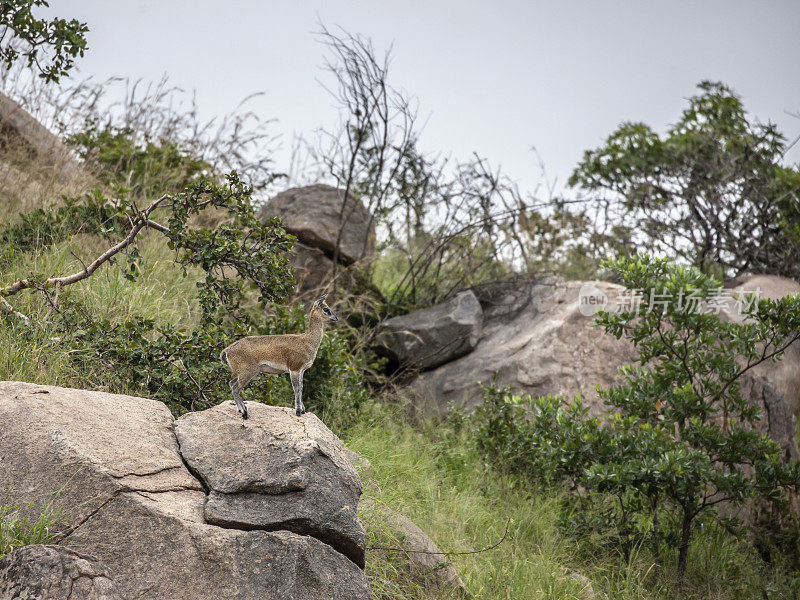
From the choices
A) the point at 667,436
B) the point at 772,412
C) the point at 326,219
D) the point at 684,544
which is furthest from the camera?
the point at 326,219

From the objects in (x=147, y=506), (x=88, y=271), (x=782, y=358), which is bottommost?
(x=147, y=506)

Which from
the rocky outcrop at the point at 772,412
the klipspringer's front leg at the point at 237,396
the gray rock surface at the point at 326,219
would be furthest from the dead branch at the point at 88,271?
the rocky outcrop at the point at 772,412

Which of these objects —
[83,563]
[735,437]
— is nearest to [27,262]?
[83,563]

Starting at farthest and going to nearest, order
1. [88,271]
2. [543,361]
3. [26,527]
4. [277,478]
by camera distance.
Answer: [543,361] → [88,271] → [277,478] → [26,527]

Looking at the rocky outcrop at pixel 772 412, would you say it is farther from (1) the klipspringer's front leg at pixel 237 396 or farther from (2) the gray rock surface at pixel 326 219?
(1) the klipspringer's front leg at pixel 237 396

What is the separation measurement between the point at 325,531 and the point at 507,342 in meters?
6.27

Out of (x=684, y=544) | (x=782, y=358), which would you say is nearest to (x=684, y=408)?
(x=684, y=544)

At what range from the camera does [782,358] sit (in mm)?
10570

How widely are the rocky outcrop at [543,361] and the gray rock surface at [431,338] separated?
168mm

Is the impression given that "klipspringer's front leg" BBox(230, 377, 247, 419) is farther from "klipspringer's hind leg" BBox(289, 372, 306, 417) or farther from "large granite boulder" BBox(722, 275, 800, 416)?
"large granite boulder" BBox(722, 275, 800, 416)

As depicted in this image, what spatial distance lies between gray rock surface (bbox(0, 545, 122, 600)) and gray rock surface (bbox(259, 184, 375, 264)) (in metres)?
6.94

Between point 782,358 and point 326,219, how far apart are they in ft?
22.8

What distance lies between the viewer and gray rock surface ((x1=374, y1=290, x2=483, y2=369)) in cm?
991

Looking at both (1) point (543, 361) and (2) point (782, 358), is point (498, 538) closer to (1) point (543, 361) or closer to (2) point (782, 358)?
(1) point (543, 361)
